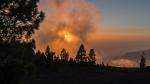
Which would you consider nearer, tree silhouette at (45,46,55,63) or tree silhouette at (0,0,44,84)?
tree silhouette at (0,0,44,84)

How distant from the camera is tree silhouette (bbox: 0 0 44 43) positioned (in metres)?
37.1

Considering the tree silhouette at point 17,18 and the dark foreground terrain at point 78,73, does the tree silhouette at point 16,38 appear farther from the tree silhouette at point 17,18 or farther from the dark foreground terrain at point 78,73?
the dark foreground terrain at point 78,73

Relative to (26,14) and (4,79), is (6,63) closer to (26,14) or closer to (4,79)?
(4,79)

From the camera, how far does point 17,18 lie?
3772 centimetres

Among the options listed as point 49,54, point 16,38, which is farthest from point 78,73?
point 16,38

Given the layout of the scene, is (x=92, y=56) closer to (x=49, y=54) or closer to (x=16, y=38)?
(x=49, y=54)

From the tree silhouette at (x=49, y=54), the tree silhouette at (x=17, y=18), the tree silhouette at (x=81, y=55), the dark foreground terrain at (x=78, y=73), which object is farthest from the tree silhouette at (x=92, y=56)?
the tree silhouette at (x=17, y=18)

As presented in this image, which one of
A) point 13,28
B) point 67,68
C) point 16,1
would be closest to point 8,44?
point 13,28

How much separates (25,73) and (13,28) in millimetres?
3951

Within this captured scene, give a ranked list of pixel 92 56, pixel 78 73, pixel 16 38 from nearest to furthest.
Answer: pixel 16 38 → pixel 78 73 → pixel 92 56

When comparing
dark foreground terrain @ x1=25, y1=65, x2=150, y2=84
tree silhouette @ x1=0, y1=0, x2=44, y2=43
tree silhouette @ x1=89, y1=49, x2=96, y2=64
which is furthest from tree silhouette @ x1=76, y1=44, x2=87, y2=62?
tree silhouette @ x1=0, y1=0, x2=44, y2=43

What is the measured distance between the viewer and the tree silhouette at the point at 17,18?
3712 centimetres

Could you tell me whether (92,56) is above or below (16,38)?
above

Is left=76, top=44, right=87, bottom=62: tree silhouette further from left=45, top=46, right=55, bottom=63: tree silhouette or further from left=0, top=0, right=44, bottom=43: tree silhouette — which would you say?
left=0, top=0, right=44, bottom=43: tree silhouette
